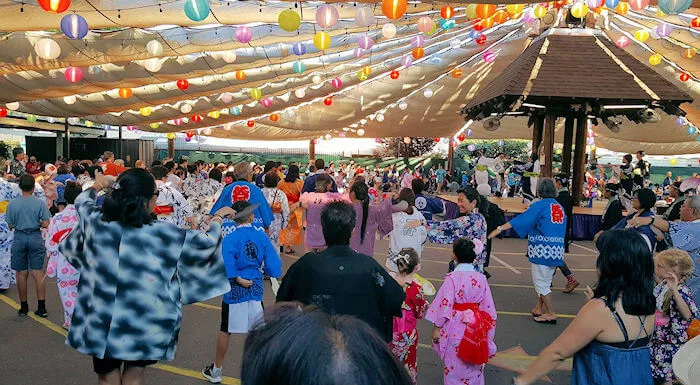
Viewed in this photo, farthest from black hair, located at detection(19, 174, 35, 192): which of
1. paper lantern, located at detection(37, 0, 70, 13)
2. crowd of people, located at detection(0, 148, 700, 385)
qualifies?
paper lantern, located at detection(37, 0, 70, 13)

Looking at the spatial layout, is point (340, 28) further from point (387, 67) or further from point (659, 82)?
point (659, 82)

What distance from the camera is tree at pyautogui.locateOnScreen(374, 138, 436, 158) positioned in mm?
41469

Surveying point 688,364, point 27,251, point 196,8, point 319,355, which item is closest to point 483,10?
point 196,8

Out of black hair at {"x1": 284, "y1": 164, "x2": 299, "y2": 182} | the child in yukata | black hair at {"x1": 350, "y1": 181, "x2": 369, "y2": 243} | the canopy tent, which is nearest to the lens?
the child in yukata

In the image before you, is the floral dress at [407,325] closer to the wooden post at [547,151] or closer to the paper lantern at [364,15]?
the paper lantern at [364,15]

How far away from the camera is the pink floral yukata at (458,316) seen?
380 cm

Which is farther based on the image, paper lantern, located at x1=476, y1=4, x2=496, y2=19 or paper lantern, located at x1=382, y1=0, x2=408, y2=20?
paper lantern, located at x1=476, y1=4, x2=496, y2=19

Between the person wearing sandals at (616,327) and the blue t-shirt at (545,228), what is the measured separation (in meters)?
3.72

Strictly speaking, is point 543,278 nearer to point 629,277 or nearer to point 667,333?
point 667,333

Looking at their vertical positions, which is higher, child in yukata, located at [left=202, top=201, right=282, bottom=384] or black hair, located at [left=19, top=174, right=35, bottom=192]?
black hair, located at [left=19, top=174, right=35, bottom=192]

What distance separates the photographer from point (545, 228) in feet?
20.7

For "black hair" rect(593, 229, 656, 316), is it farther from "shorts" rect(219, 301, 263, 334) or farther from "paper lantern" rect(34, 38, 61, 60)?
"paper lantern" rect(34, 38, 61, 60)

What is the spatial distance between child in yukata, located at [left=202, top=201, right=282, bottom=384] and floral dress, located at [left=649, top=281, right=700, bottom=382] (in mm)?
2764

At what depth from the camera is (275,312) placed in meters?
1.04
